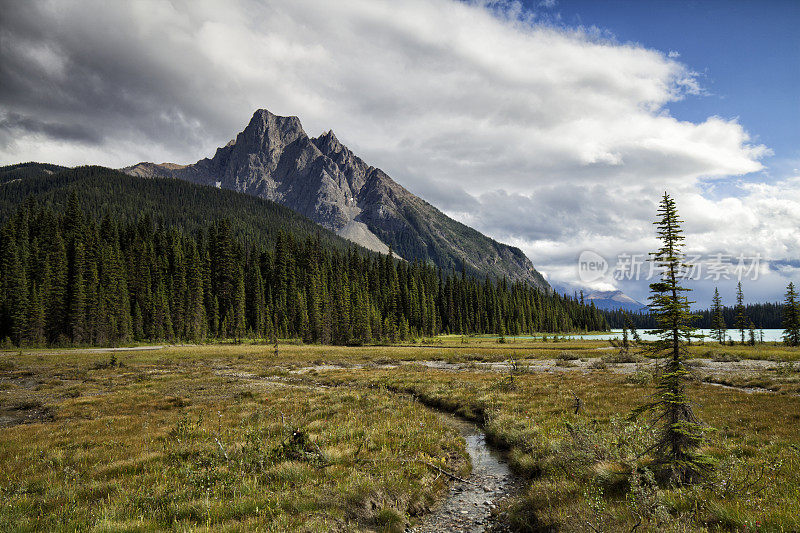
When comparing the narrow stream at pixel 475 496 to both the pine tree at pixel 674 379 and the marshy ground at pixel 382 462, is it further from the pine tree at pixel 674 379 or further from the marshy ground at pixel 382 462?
the pine tree at pixel 674 379

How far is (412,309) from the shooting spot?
121188mm

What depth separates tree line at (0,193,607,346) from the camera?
74.2 meters

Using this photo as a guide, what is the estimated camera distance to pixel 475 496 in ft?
38.2

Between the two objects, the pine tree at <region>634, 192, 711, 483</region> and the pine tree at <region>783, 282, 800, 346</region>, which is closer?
the pine tree at <region>634, 192, 711, 483</region>

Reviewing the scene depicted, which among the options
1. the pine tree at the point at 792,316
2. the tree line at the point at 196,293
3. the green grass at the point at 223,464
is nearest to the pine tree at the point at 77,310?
the tree line at the point at 196,293

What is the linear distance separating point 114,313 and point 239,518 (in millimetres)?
90794

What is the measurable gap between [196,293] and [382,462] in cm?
9561

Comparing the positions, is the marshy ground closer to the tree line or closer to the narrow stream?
the narrow stream

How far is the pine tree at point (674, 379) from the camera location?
352 inches

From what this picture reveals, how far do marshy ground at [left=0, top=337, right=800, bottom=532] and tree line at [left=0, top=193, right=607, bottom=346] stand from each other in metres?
61.5

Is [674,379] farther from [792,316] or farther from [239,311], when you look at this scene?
[239,311]

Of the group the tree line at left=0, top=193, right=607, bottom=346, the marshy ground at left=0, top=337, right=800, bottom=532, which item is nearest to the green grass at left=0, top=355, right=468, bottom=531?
the marshy ground at left=0, top=337, right=800, bottom=532

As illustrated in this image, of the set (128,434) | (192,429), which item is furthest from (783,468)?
(128,434)

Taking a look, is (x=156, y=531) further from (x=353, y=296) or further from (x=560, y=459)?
(x=353, y=296)
